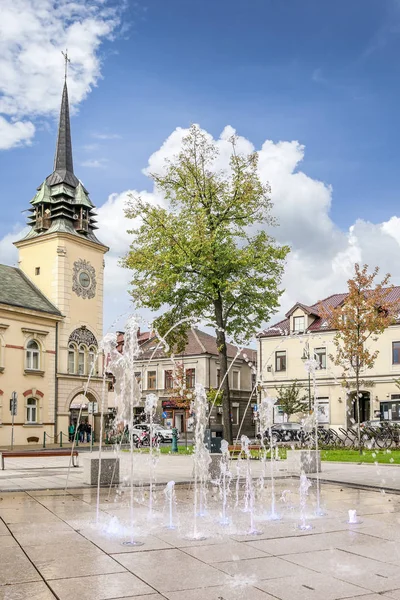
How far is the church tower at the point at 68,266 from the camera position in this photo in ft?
139

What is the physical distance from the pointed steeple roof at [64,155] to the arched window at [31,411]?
15713 mm

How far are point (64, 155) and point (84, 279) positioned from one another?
9.81m

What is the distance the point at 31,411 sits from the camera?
3912 centimetres

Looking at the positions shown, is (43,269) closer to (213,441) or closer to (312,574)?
(213,441)

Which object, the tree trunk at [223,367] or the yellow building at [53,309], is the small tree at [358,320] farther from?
the yellow building at [53,309]

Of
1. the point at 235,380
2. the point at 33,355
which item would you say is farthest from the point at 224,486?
the point at 235,380

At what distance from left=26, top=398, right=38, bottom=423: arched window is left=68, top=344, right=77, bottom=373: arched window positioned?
12.8ft

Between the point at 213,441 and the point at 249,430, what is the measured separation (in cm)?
4974

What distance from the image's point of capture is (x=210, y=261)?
89.0 feet

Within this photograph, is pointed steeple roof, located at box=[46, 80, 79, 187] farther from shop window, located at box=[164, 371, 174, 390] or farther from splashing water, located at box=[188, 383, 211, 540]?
splashing water, located at box=[188, 383, 211, 540]

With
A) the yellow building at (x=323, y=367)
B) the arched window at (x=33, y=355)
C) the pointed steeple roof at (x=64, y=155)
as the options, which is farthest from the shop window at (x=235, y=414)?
the pointed steeple roof at (x=64, y=155)

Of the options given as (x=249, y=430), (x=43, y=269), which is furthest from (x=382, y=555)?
(x=249, y=430)

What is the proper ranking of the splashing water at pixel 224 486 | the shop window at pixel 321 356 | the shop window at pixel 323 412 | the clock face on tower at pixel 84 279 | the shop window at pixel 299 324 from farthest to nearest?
the shop window at pixel 299 324 < the shop window at pixel 321 356 < the shop window at pixel 323 412 < the clock face on tower at pixel 84 279 < the splashing water at pixel 224 486

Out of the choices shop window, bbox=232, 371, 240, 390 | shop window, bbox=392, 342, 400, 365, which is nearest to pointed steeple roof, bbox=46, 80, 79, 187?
shop window, bbox=392, 342, 400, 365
